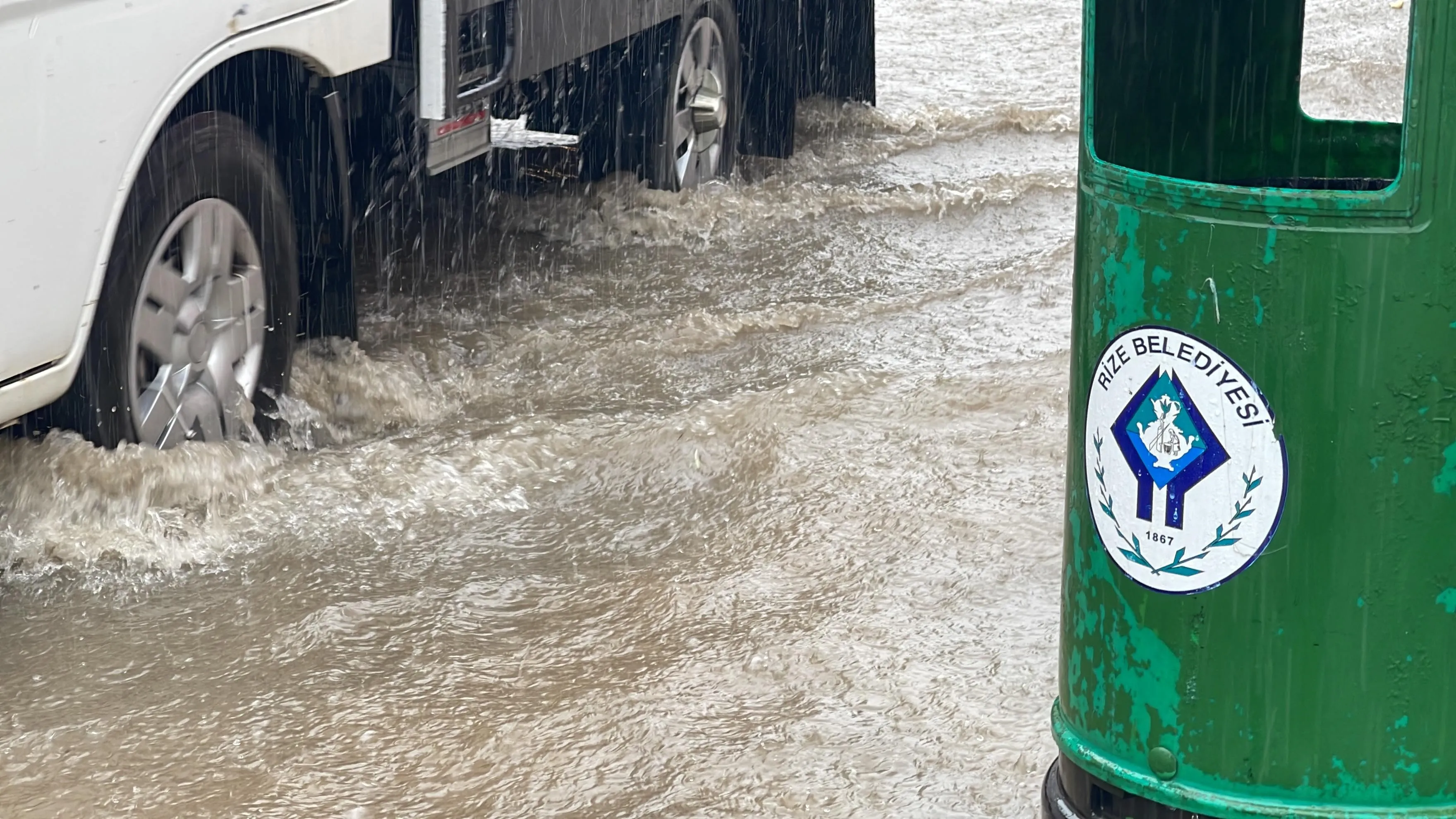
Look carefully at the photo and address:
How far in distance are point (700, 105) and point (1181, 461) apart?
16.7ft

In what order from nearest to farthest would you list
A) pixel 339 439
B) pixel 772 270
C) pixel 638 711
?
pixel 638 711, pixel 339 439, pixel 772 270

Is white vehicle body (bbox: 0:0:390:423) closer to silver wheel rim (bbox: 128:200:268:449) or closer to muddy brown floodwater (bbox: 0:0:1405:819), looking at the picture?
silver wheel rim (bbox: 128:200:268:449)

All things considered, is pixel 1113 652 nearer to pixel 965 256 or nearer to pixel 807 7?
pixel 965 256

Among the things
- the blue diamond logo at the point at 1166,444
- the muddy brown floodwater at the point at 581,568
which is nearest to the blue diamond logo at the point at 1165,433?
the blue diamond logo at the point at 1166,444

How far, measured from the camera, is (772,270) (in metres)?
6.50

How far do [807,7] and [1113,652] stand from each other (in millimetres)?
6403

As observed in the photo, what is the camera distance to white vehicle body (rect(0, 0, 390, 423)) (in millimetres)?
3383

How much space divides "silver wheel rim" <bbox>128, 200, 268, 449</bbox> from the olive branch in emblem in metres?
2.44

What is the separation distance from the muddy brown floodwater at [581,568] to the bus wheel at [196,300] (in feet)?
0.34

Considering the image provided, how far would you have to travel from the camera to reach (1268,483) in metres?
2.14

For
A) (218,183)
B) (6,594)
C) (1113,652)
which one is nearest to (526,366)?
(218,183)

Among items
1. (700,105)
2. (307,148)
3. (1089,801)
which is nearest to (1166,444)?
(1089,801)

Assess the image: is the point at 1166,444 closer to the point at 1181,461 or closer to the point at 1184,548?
the point at 1181,461

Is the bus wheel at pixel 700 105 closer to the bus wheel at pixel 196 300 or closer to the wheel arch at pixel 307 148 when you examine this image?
the wheel arch at pixel 307 148
